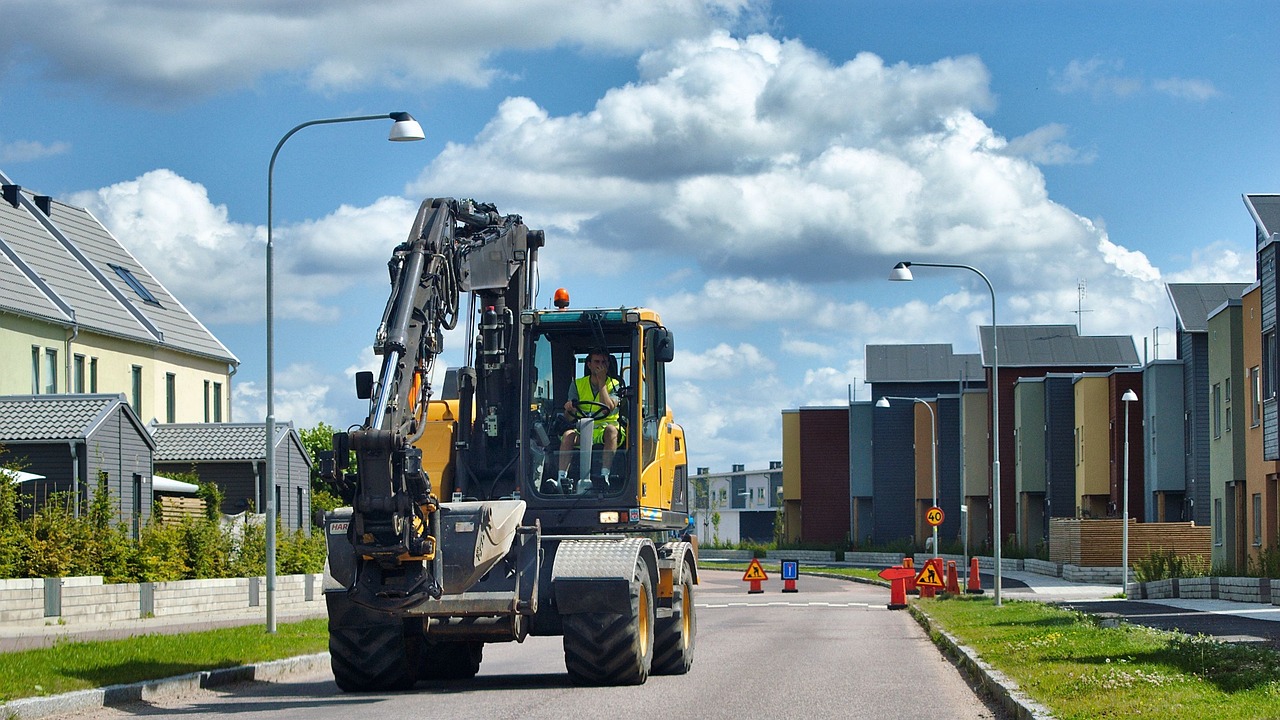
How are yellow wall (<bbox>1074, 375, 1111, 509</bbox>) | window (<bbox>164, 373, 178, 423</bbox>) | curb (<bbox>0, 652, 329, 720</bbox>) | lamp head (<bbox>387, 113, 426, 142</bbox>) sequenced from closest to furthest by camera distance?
1. curb (<bbox>0, 652, 329, 720</bbox>)
2. lamp head (<bbox>387, 113, 426, 142</bbox>)
3. window (<bbox>164, 373, 178, 423</bbox>)
4. yellow wall (<bbox>1074, 375, 1111, 509</bbox>)

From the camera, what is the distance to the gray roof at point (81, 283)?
4381 centimetres

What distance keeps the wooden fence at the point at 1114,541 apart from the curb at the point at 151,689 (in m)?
29.9

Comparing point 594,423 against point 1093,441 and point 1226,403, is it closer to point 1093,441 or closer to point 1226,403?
point 1226,403

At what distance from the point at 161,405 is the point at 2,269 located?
29.8ft

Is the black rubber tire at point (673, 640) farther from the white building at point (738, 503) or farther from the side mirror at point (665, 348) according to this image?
the white building at point (738, 503)

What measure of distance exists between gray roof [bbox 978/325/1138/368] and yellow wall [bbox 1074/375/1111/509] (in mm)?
15770

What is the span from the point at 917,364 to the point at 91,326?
57.2m

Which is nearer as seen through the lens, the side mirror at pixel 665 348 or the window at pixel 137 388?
the side mirror at pixel 665 348

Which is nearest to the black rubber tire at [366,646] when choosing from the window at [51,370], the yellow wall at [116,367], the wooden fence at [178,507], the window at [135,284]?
the yellow wall at [116,367]

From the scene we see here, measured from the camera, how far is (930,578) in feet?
127

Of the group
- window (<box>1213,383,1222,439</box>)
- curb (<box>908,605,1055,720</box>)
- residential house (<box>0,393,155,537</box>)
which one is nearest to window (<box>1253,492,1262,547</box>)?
window (<box>1213,383,1222,439</box>)

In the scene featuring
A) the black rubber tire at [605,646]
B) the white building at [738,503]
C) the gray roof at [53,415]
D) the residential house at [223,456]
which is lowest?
the white building at [738,503]

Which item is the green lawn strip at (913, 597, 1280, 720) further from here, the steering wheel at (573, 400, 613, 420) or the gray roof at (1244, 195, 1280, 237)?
the gray roof at (1244, 195, 1280, 237)

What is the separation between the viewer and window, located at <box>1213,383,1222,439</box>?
42094 millimetres
